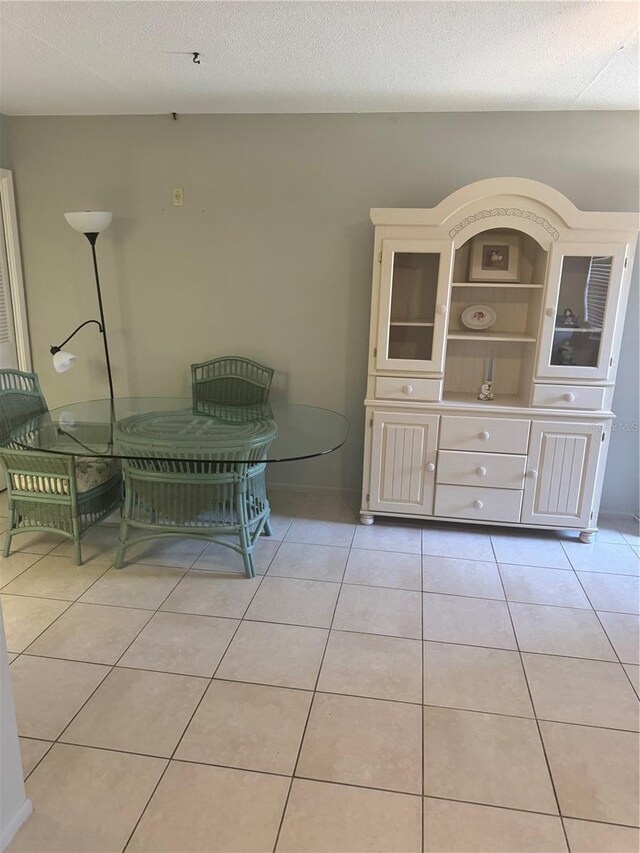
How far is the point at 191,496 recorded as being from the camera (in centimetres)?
269

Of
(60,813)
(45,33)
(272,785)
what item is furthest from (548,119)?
(60,813)

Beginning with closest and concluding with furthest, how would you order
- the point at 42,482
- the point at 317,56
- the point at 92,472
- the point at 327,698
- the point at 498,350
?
the point at 327,698 → the point at 317,56 → the point at 42,482 → the point at 92,472 → the point at 498,350

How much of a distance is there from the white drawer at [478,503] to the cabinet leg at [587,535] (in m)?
0.39

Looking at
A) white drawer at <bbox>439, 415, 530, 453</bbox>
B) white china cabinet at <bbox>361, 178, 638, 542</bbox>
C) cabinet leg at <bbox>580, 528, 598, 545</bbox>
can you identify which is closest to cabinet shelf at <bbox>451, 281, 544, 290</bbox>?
white china cabinet at <bbox>361, 178, 638, 542</bbox>

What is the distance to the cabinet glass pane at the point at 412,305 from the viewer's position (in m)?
3.02

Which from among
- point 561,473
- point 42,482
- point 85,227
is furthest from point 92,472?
point 561,473

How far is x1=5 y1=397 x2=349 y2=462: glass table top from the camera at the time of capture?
247 cm

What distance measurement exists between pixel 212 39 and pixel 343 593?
2.45 meters

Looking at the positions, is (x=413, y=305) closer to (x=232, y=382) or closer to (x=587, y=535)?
(x=232, y=382)

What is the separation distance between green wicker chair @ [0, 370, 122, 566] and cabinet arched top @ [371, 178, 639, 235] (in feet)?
6.60

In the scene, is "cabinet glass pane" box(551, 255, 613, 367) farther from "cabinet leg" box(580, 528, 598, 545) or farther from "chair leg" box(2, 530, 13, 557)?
"chair leg" box(2, 530, 13, 557)

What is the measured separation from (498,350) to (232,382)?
164 centimetres

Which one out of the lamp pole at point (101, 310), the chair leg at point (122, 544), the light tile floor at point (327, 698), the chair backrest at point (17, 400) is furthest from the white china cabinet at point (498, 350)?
the chair backrest at point (17, 400)

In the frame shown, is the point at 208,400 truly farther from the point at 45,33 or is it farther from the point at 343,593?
the point at 45,33
